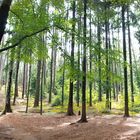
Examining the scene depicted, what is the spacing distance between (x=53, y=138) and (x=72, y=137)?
921 mm

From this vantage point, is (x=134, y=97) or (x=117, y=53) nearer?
(x=117, y=53)

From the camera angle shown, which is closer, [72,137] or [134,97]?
[72,137]

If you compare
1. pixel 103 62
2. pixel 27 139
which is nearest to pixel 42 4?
pixel 103 62

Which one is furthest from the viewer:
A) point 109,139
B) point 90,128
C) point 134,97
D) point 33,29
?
point 134,97

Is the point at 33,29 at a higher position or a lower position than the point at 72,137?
higher

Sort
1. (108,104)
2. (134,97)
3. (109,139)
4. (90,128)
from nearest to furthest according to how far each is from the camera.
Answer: (109,139)
(90,128)
(108,104)
(134,97)

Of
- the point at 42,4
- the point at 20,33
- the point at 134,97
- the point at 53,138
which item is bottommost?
the point at 53,138

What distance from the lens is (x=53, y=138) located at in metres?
14.6

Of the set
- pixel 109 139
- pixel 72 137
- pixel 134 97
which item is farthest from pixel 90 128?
pixel 134 97

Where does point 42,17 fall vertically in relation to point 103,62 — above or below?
above

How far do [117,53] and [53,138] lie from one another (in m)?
5.17

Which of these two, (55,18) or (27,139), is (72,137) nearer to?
(27,139)

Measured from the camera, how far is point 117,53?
13.0 m

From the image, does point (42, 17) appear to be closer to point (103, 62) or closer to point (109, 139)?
point (103, 62)
